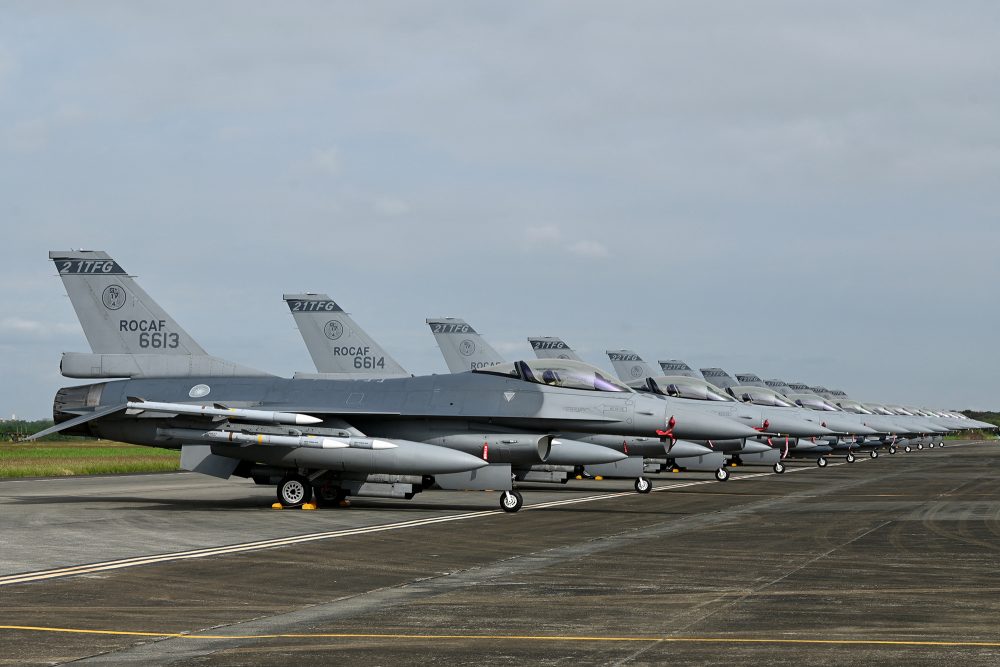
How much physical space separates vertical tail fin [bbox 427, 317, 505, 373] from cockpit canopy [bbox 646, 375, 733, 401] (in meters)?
9.62

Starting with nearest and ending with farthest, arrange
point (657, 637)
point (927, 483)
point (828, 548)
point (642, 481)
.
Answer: point (657, 637) < point (828, 548) < point (642, 481) < point (927, 483)

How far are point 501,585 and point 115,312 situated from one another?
15.6 meters

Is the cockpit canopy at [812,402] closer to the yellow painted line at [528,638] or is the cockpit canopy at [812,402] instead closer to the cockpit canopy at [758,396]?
the cockpit canopy at [758,396]

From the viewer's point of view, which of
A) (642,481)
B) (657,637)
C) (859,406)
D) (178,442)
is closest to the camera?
(657,637)

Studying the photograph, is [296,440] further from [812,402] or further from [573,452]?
[812,402]

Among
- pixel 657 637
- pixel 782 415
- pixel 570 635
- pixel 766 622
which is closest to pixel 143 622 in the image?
pixel 570 635

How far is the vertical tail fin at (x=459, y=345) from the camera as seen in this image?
141 feet

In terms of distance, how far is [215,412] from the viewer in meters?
21.5

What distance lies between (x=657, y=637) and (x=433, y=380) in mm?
15484

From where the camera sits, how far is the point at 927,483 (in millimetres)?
33406

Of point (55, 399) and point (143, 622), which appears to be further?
point (55, 399)

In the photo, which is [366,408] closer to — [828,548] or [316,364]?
[828,548]

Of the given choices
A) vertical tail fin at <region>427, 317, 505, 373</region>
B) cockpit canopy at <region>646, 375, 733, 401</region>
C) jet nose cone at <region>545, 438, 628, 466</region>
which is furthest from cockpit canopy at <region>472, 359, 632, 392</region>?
vertical tail fin at <region>427, 317, 505, 373</region>

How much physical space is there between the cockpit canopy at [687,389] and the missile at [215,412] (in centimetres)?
1471
